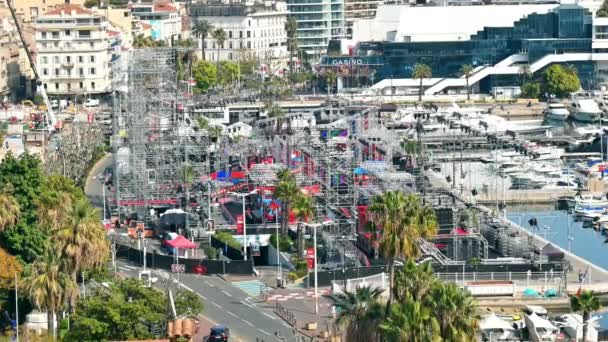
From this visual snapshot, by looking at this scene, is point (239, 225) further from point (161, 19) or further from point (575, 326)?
point (161, 19)

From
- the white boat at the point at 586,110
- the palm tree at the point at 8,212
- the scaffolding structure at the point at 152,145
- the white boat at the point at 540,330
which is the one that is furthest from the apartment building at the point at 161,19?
the white boat at the point at 540,330

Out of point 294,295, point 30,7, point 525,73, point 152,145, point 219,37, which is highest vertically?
point 30,7

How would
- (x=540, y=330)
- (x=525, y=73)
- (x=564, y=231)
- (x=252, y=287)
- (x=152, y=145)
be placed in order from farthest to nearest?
(x=525, y=73)
(x=564, y=231)
(x=152, y=145)
(x=252, y=287)
(x=540, y=330)

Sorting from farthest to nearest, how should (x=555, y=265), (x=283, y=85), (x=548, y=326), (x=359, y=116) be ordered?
1. (x=283, y=85)
2. (x=359, y=116)
3. (x=555, y=265)
4. (x=548, y=326)

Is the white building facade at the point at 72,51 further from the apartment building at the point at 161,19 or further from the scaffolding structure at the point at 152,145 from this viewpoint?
the scaffolding structure at the point at 152,145

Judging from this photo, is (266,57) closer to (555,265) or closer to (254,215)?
(254,215)

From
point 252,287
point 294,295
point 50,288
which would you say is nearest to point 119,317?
point 50,288

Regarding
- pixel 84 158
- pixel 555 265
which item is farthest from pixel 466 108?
pixel 555 265
